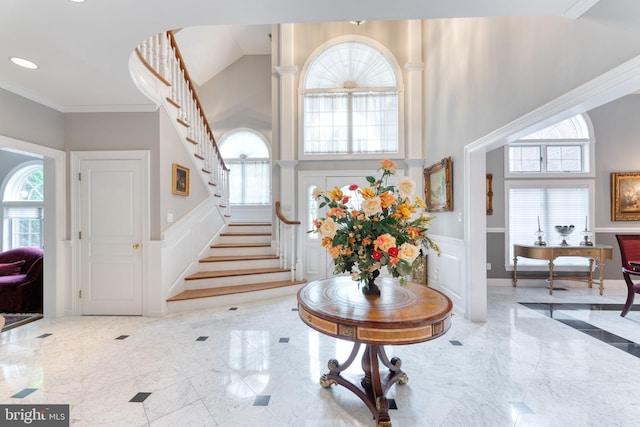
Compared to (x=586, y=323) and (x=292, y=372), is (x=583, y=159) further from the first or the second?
(x=292, y=372)

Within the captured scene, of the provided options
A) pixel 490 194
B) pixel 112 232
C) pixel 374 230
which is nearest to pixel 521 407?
pixel 374 230

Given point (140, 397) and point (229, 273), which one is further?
point (229, 273)

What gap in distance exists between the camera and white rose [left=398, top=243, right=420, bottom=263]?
1.51 m

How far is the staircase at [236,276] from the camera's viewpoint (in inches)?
151

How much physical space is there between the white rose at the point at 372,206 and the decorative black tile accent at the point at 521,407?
1.62m

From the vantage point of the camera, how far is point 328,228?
5.43 feet

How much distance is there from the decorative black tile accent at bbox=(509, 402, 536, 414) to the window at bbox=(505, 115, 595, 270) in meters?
3.87

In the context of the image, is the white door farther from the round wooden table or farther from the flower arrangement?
the flower arrangement

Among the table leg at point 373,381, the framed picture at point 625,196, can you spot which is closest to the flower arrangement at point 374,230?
the table leg at point 373,381

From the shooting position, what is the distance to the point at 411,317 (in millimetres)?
1403

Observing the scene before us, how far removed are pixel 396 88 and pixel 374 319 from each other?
15.7 ft

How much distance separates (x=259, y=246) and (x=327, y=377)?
130 inches

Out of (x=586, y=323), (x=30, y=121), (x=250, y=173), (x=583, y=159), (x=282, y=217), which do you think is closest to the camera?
(x=30, y=121)

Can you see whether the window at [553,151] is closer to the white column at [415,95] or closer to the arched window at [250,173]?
the white column at [415,95]
